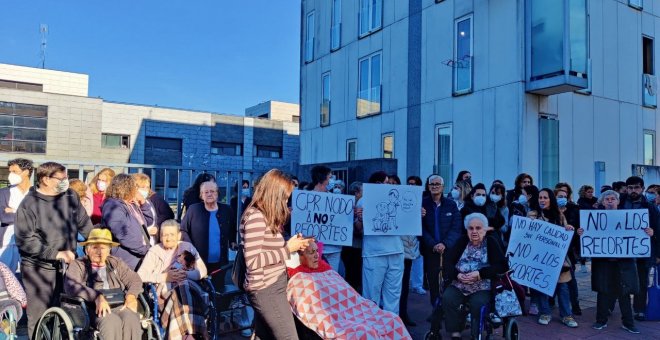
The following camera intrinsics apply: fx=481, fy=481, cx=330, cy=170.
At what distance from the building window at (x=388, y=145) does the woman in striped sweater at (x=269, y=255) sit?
14.5 metres

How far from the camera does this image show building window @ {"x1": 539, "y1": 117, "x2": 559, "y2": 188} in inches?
535

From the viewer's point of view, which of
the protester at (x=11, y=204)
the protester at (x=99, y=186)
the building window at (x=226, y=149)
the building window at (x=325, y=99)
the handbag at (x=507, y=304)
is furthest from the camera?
the building window at (x=226, y=149)

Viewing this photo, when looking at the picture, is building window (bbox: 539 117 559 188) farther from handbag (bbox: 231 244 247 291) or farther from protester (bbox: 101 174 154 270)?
handbag (bbox: 231 244 247 291)

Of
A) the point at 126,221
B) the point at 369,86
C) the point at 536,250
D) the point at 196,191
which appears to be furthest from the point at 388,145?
the point at 126,221

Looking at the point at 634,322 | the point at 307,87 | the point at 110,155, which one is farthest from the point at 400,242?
the point at 110,155

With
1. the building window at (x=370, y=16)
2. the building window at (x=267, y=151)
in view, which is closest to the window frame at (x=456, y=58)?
the building window at (x=370, y=16)

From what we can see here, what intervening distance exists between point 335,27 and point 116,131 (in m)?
24.1

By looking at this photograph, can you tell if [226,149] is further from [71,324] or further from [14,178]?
[71,324]

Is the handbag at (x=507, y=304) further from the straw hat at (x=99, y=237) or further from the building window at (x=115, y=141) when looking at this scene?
the building window at (x=115, y=141)

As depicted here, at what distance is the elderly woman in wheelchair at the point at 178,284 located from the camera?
4613 mm

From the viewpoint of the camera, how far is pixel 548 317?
250 inches

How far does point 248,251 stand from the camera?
11.6 feet

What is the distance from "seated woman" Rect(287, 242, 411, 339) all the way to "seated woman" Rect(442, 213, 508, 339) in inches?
38.1

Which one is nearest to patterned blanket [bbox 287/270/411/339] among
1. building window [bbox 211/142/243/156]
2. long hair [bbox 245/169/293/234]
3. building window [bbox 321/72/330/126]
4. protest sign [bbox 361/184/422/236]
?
long hair [bbox 245/169/293/234]
